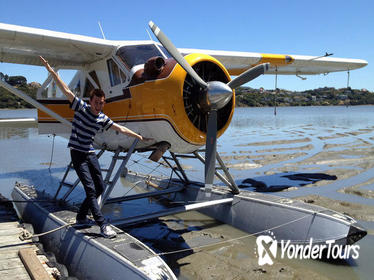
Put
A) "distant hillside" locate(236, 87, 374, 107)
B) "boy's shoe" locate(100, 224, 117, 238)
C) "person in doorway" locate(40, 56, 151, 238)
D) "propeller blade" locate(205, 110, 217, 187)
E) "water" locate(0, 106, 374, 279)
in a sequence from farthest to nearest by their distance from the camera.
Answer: "distant hillside" locate(236, 87, 374, 107) → "water" locate(0, 106, 374, 279) → "propeller blade" locate(205, 110, 217, 187) → "boy's shoe" locate(100, 224, 117, 238) → "person in doorway" locate(40, 56, 151, 238)

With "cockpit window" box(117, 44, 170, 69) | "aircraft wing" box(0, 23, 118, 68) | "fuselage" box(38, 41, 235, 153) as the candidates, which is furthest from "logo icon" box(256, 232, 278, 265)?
"aircraft wing" box(0, 23, 118, 68)

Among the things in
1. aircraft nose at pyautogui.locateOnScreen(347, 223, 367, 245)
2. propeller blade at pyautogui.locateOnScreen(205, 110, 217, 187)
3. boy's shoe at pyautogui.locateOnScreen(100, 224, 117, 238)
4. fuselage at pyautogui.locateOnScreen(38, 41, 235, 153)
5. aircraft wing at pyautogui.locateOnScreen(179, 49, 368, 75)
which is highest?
aircraft wing at pyautogui.locateOnScreen(179, 49, 368, 75)

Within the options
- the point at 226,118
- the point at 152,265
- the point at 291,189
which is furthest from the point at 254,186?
the point at 152,265

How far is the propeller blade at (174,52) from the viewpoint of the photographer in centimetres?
404

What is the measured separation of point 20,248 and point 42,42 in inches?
128

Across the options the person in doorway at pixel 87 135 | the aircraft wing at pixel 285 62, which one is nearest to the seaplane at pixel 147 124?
the person in doorway at pixel 87 135

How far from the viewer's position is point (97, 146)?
20.4 ft

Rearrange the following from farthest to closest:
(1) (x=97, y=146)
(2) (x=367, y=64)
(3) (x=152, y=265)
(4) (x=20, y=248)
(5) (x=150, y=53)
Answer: (2) (x=367, y=64) → (1) (x=97, y=146) → (5) (x=150, y=53) → (4) (x=20, y=248) → (3) (x=152, y=265)

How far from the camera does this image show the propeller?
4.07 m

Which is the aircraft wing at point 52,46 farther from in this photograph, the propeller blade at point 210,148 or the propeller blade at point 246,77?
the propeller blade at point 210,148

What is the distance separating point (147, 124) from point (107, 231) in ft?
5.28

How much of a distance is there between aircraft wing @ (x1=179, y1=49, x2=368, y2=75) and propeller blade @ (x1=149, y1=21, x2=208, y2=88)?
2.08 meters

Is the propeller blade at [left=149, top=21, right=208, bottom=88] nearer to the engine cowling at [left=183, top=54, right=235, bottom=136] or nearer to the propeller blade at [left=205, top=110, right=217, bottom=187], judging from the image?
Result: the engine cowling at [left=183, top=54, right=235, bottom=136]

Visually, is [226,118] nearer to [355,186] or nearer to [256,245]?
[256,245]
